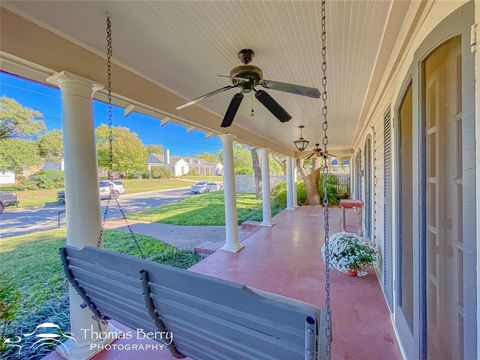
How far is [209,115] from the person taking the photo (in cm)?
430

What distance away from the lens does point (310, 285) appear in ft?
11.1

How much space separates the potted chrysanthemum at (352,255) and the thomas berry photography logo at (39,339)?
3.38 meters

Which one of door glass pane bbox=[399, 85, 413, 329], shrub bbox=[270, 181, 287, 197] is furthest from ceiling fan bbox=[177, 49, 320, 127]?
shrub bbox=[270, 181, 287, 197]

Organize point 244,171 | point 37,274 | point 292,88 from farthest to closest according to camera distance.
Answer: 1. point 244,171
2. point 37,274
3. point 292,88

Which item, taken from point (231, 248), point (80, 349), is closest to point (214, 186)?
point (231, 248)

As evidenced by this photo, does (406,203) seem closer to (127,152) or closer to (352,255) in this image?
(352,255)

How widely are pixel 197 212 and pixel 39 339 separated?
6.36 m

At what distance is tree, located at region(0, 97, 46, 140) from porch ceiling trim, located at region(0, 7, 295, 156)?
74 centimetres

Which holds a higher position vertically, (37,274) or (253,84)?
(253,84)

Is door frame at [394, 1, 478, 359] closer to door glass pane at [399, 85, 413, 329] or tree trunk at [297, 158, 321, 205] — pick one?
door glass pane at [399, 85, 413, 329]

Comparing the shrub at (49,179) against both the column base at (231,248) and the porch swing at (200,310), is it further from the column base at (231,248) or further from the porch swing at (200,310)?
the column base at (231,248)

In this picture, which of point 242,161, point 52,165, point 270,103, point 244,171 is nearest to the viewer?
point 270,103

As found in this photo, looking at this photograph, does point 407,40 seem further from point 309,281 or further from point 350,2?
point 309,281

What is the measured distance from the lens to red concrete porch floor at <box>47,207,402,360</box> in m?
2.19
